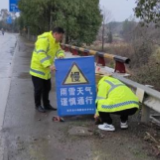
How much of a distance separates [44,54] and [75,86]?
87 cm

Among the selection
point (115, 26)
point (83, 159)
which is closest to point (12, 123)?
point (83, 159)

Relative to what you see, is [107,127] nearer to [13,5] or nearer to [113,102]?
[113,102]

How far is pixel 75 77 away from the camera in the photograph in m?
6.02

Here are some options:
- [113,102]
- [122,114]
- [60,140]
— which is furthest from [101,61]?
[60,140]

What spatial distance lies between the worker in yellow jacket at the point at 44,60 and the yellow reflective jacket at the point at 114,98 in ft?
3.59

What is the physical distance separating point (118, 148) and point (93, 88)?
1.63 metres

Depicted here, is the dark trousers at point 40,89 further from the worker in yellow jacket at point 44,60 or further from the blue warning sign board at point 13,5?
the blue warning sign board at point 13,5

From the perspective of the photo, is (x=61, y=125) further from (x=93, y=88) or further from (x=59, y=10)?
(x=59, y=10)

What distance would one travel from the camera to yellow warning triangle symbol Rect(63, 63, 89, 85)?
5980mm

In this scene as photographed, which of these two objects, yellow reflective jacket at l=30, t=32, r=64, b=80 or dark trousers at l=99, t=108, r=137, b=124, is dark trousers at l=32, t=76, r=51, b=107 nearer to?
yellow reflective jacket at l=30, t=32, r=64, b=80

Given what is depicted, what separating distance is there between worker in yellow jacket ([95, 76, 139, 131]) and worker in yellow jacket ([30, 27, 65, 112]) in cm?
110

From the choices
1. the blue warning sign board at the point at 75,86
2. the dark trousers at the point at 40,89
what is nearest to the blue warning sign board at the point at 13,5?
the dark trousers at the point at 40,89

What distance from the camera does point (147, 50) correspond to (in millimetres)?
13398

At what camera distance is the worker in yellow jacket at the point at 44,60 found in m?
6.35
